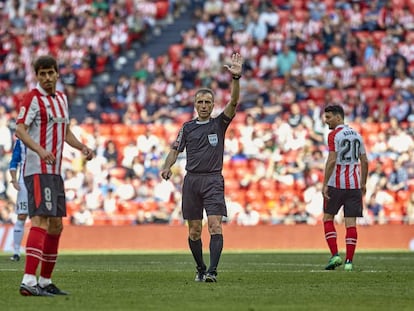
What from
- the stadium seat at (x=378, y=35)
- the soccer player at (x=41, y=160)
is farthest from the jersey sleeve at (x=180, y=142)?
the stadium seat at (x=378, y=35)

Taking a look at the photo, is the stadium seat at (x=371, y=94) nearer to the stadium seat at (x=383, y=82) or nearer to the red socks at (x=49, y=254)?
the stadium seat at (x=383, y=82)

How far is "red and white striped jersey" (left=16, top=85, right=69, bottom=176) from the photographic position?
35.8 feet

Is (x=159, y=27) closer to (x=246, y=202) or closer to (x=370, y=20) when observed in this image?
(x=370, y=20)

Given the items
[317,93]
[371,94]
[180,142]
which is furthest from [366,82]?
[180,142]

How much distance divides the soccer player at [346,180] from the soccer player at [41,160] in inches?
246

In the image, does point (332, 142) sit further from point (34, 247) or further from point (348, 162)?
point (34, 247)

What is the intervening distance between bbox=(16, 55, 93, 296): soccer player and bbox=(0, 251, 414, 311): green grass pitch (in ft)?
1.48

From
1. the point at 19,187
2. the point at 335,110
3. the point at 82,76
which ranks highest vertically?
the point at 82,76

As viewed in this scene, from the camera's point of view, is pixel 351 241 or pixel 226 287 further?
pixel 351 241

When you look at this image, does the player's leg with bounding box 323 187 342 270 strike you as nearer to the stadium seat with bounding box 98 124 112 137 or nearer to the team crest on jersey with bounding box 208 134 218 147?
the team crest on jersey with bounding box 208 134 218 147

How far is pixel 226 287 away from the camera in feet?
40.4

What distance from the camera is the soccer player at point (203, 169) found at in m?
13.5

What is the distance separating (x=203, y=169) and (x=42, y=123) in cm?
316

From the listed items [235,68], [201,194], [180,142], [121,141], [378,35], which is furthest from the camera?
[378,35]
